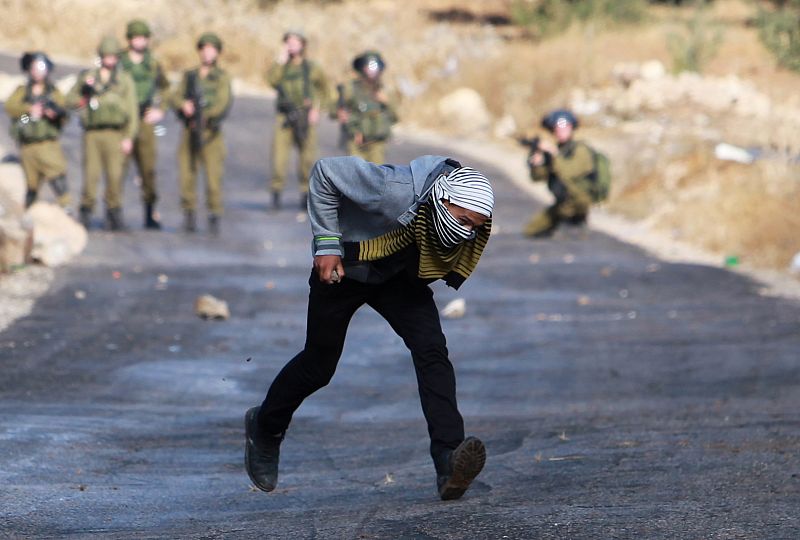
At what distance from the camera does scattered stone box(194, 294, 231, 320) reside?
38.2 ft

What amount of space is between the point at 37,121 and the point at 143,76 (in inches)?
52.8

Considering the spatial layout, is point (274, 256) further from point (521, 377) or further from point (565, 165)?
point (521, 377)

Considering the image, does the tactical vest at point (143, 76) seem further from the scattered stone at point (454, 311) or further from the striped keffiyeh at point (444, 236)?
the striped keffiyeh at point (444, 236)

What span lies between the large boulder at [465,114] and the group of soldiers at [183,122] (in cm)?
1223

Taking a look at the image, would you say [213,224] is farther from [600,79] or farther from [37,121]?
[600,79]

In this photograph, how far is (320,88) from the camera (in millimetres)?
17828

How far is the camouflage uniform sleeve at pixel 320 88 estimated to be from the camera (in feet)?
Answer: 57.9

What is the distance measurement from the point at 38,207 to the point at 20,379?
6.35 meters

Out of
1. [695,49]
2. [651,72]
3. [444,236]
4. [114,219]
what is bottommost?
[651,72]

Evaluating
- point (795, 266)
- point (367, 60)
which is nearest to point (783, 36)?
point (367, 60)

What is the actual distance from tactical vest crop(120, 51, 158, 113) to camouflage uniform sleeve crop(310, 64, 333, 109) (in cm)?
225

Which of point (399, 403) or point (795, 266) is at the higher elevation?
point (399, 403)

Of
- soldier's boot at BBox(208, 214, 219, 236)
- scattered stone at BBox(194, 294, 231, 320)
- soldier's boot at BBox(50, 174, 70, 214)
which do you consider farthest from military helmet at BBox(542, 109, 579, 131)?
scattered stone at BBox(194, 294, 231, 320)

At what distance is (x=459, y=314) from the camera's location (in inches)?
481
